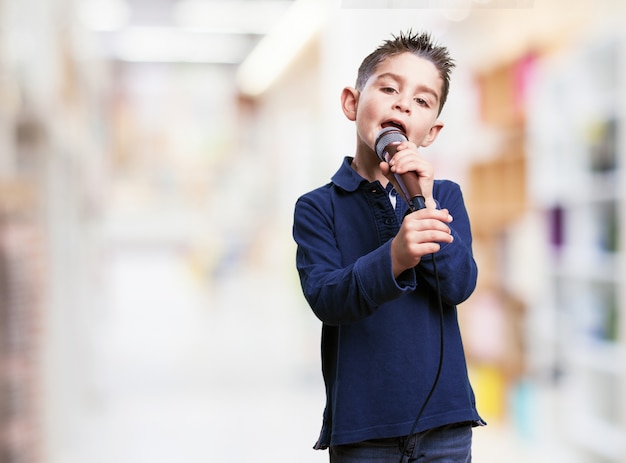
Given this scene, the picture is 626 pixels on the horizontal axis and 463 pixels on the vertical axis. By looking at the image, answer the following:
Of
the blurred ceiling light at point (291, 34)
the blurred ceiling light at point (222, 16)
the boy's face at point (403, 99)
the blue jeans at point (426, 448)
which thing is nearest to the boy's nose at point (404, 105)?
the boy's face at point (403, 99)

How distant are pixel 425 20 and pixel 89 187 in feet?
19.6

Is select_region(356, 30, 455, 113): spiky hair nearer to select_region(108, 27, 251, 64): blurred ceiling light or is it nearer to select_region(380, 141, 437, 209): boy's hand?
select_region(380, 141, 437, 209): boy's hand

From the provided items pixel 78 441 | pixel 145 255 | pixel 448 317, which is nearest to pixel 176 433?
pixel 78 441

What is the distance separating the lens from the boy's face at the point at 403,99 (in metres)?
0.27

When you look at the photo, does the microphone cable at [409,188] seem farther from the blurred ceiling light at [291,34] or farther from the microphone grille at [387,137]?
the blurred ceiling light at [291,34]

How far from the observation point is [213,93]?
533 inches

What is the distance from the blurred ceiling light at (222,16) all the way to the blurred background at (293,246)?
0.22 feet

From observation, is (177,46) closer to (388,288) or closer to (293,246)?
(293,246)

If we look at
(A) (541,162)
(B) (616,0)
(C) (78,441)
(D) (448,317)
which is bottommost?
(C) (78,441)

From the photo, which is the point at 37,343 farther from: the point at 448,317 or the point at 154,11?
the point at 154,11

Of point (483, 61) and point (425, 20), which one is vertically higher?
point (483, 61)

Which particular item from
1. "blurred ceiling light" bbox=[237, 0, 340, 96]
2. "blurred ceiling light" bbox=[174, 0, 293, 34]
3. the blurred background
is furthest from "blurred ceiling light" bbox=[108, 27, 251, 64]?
"blurred ceiling light" bbox=[237, 0, 340, 96]

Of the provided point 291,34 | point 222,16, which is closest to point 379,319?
point 291,34

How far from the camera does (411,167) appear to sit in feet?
0.85
